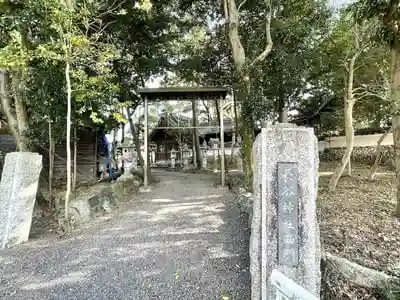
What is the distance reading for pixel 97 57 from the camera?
24.7ft

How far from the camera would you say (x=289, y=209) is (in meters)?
3.07

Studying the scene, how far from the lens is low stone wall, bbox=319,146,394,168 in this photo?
16.6m

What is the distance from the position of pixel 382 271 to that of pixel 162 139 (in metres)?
23.3

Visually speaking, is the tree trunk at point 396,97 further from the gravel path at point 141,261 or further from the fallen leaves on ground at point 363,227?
the gravel path at point 141,261

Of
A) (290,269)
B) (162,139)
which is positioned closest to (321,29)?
(290,269)

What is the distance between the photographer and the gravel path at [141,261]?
4039 millimetres

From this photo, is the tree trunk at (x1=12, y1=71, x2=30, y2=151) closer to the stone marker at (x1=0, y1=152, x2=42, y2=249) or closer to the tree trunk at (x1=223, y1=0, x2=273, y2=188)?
the stone marker at (x1=0, y1=152, x2=42, y2=249)

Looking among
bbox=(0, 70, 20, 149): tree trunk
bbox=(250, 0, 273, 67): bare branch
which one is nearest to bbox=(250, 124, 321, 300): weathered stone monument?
bbox=(250, 0, 273, 67): bare branch

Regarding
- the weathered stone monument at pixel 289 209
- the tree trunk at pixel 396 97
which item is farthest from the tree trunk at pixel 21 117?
the tree trunk at pixel 396 97

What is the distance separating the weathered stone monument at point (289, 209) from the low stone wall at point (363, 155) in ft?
48.4

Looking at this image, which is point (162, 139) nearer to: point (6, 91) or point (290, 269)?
point (6, 91)

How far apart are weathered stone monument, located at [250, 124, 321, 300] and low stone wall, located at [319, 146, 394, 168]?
14.7 m

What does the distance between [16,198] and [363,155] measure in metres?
18.5

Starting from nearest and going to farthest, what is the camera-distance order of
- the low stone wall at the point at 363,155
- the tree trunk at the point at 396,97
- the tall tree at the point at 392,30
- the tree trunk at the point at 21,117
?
the tall tree at the point at 392,30, the tree trunk at the point at 396,97, the tree trunk at the point at 21,117, the low stone wall at the point at 363,155
